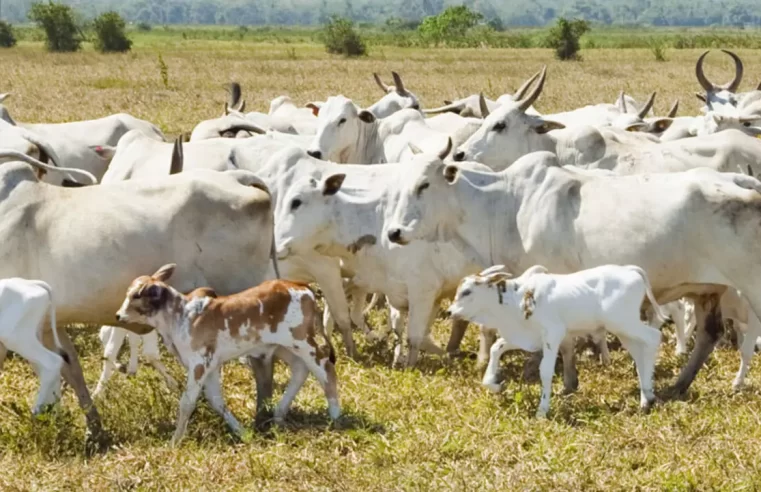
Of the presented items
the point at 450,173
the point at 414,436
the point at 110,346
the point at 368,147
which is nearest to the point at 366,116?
the point at 368,147

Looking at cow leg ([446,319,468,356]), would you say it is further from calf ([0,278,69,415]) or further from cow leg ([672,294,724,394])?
calf ([0,278,69,415])

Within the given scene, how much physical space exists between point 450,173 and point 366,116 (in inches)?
130

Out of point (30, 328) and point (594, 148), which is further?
point (594, 148)

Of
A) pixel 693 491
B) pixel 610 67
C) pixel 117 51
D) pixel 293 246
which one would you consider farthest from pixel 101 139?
pixel 117 51

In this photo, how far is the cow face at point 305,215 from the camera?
7.76m

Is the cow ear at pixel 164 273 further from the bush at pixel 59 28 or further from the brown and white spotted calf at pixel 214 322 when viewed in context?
the bush at pixel 59 28

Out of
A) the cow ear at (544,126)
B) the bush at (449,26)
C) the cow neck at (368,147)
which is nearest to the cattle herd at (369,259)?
the cow ear at (544,126)

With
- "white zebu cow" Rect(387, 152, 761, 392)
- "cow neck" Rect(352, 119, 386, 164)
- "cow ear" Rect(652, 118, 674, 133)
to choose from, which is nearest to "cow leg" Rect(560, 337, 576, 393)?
"white zebu cow" Rect(387, 152, 761, 392)

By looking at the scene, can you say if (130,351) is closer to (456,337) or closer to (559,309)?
(456,337)

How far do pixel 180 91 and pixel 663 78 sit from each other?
10.1 m

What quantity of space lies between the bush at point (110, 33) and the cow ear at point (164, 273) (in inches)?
1361

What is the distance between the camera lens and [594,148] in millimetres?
9031

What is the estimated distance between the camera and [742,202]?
259 inches

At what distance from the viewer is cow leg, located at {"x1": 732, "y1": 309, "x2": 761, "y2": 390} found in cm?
680
